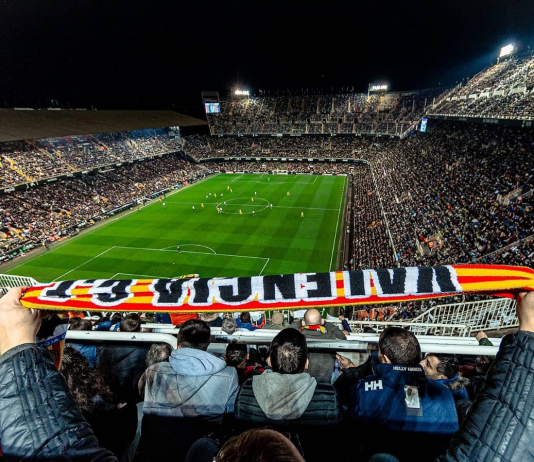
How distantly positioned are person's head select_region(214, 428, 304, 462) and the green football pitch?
23325 mm

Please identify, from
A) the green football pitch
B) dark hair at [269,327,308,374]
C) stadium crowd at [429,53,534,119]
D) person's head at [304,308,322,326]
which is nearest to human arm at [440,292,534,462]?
dark hair at [269,327,308,374]

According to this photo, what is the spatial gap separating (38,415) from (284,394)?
146cm

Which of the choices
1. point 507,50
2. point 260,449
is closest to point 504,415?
point 260,449

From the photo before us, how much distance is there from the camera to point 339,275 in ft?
8.37

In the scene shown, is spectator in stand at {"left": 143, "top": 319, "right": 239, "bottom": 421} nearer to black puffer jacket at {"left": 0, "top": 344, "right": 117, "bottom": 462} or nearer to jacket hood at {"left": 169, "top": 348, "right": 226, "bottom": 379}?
jacket hood at {"left": 169, "top": 348, "right": 226, "bottom": 379}

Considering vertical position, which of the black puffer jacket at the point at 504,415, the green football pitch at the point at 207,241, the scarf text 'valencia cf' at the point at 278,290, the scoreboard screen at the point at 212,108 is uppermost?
the scoreboard screen at the point at 212,108

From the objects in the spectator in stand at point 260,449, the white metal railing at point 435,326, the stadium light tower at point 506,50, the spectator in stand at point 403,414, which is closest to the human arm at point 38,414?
the spectator in stand at point 260,449

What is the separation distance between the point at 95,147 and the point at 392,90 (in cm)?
6724

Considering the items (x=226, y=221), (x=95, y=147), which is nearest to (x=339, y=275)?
(x=226, y=221)

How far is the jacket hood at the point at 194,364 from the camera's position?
104 inches

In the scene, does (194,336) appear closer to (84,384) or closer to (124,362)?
(84,384)

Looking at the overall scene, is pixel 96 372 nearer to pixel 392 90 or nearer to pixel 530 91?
pixel 530 91

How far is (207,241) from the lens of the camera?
3066 centimetres

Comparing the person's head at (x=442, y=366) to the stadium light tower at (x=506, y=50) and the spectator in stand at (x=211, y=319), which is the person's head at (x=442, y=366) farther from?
the stadium light tower at (x=506, y=50)
